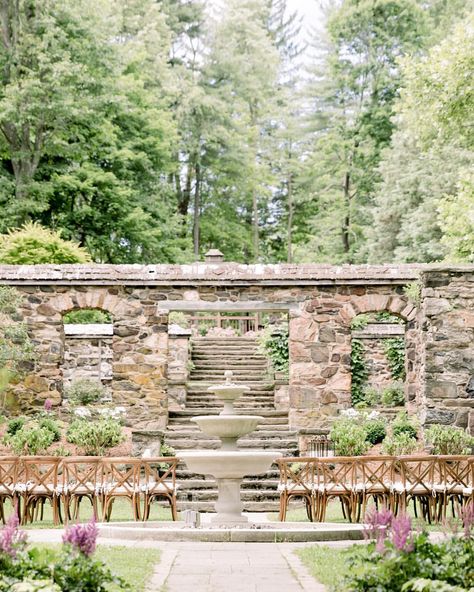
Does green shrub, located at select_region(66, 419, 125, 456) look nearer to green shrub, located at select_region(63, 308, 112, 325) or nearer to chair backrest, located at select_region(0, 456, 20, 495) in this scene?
chair backrest, located at select_region(0, 456, 20, 495)

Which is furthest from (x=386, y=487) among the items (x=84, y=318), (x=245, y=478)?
(x=84, y=318)

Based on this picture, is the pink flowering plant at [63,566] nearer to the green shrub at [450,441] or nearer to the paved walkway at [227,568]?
the paved walkway at [227,568]

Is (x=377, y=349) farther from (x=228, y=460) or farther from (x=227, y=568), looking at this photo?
(x=227, y=568)

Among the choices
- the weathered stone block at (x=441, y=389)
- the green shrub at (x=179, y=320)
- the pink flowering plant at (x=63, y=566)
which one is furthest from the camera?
the green shrub at (x=179, y=320)

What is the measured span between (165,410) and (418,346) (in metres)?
4.29

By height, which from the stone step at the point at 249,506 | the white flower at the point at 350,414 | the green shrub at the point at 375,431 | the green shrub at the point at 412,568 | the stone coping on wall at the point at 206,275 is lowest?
the stone step at the point at 249,506

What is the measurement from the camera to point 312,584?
6988 millimetres

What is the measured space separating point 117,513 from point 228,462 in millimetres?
2964

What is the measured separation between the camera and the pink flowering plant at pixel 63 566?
18.9 feet

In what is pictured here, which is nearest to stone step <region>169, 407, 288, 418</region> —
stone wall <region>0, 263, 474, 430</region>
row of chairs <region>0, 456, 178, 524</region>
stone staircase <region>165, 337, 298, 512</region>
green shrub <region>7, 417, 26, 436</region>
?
stone staircase <region>165, 337, 298, 512</region>

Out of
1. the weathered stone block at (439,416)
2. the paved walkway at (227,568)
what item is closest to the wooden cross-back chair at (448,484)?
the paved walkway at (227,568)

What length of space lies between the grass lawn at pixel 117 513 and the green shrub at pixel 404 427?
3836 millimetres

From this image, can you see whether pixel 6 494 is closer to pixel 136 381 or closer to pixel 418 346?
pixel 136 381

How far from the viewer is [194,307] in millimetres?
17250
